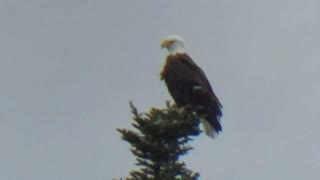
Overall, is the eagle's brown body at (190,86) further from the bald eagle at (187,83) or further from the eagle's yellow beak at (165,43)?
the eagle's yellow beak at (165,43)

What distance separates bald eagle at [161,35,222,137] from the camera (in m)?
9.34

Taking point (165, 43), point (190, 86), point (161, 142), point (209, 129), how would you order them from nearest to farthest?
point (161, 142)
point (209, 129)
point (190, 86)
point (165, 43)

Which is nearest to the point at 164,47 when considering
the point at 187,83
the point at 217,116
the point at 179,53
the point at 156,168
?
the point at 179,53

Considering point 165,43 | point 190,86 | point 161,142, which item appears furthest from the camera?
point 165,43

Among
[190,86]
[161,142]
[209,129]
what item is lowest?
[161,142]

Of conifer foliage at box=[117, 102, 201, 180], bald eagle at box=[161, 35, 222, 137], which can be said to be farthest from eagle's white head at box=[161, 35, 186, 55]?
conifer foliage at box=[117, 102, 201, 180]

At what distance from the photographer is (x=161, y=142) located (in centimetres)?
531

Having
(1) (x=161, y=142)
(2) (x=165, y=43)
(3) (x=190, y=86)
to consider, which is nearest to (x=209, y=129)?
(3) (x=190, y=86)

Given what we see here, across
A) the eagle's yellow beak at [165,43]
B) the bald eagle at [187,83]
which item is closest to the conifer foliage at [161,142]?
the bald eagle at [187,83]

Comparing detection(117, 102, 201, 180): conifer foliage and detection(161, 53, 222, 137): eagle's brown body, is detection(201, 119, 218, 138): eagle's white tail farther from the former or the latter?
detection(117, 102, 201, 180): conifer foliage

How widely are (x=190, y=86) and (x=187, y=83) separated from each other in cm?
9

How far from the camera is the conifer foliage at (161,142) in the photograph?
4891mm

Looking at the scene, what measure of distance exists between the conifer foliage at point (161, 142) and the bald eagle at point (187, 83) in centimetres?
349

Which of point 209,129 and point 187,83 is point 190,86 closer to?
point 187,83
